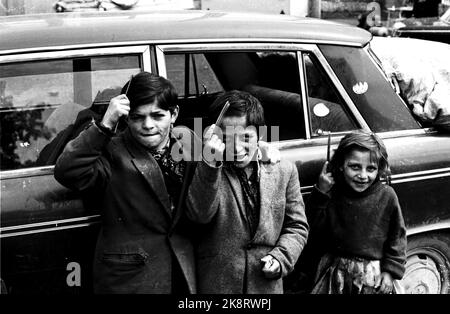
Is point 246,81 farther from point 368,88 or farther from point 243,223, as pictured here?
point 243,223

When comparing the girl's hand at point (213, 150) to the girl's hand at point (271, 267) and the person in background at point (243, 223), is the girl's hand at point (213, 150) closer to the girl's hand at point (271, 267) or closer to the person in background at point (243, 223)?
the person in background at point (243, 223)

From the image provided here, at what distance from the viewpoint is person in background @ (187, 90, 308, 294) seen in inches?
111

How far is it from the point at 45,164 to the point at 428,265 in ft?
7.36

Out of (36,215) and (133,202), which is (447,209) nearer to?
(133,202)

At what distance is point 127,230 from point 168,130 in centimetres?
48

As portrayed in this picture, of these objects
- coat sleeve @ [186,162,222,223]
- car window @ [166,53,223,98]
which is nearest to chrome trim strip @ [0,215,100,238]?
coat sleeve @ [186,162,222,223]

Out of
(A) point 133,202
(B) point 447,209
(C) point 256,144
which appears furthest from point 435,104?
(A) point 133,202

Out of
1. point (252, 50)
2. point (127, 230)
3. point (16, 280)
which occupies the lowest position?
point (16, 280)

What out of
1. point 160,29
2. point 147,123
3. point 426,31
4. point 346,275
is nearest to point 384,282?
point 346,275

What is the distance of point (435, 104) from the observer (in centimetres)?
366

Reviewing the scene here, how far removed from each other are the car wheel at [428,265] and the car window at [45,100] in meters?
1.88

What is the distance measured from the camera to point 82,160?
2604 millimetres

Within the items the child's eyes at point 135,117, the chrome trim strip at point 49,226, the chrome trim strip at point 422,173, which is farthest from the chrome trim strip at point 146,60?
the chrome trim strip at point 422,173

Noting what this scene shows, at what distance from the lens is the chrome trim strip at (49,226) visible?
2.77m
